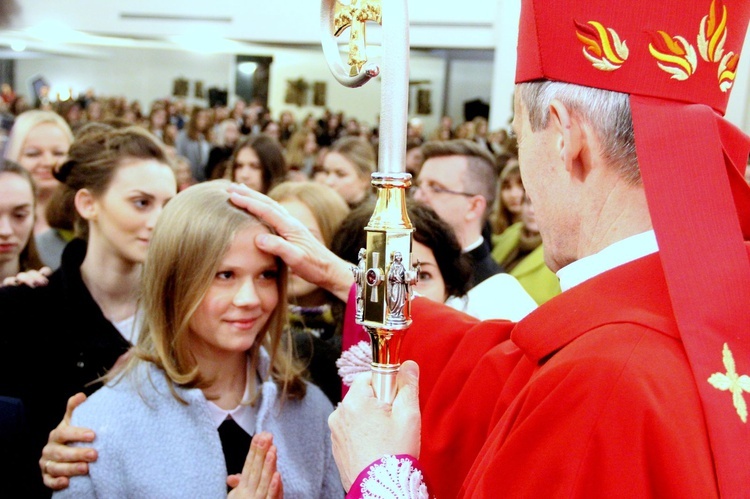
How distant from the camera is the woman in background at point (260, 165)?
549 cm

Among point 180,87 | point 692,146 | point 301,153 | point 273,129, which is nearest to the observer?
point 692,146

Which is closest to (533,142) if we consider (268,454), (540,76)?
(540,76)

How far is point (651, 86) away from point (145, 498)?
1377mm

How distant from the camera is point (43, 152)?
4.55m

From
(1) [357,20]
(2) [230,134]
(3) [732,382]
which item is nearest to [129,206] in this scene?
(1) [357,20]

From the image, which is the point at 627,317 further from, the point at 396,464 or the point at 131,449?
the point at 131,449

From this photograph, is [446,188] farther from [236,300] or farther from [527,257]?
[236,300]

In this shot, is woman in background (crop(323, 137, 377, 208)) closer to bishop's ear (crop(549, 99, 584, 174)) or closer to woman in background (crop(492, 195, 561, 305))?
woman in background (crop(492, 195, 561, 305))

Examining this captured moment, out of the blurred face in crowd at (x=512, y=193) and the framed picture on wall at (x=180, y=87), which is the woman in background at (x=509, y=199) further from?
the framed picture on wall at (x=180, y=87)

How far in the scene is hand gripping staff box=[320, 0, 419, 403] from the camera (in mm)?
1361

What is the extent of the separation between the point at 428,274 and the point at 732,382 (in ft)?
5.79

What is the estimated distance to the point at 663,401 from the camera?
1.10m

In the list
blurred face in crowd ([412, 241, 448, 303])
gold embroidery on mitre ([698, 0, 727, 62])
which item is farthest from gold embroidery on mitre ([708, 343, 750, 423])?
blurred face in crowd ([412, 241, 448, 303])

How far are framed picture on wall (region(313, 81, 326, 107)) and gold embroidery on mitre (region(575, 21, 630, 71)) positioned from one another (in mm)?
16718
